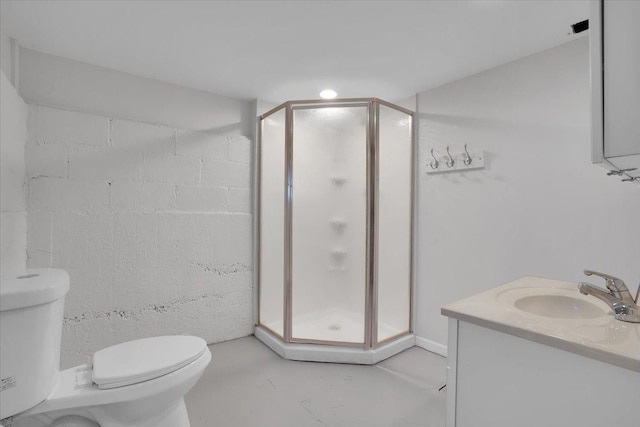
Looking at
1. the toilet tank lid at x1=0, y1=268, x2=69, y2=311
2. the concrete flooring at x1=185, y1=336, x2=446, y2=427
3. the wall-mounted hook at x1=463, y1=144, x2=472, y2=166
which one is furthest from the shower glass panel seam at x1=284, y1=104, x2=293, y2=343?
the toilet tank lid at x1=0, y1=268, x2=69, y2=311

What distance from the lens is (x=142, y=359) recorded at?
1.28m

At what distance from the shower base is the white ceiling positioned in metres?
1.91

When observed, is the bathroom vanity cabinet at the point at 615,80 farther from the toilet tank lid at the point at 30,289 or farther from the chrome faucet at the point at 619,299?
the toilet tank lid at the point at 30,289

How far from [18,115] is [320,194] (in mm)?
1965

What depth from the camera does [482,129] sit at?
6.97 feet

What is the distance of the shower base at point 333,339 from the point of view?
2.24m

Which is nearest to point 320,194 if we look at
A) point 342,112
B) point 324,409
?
point 342,112

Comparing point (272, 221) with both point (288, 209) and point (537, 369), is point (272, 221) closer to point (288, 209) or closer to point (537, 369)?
point (288, 209)

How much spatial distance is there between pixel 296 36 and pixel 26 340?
1.81 meters

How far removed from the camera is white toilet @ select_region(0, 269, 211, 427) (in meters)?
1.00

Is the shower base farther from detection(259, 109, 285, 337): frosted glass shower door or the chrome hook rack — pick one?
the chrome hook rack

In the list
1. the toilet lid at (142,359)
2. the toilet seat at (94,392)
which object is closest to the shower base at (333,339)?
the toilet lid at (142,359)

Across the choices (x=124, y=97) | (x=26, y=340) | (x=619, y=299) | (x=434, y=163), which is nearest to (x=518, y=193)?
(x=434, y=163)

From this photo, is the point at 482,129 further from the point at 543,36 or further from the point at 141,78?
the point at 141,78
